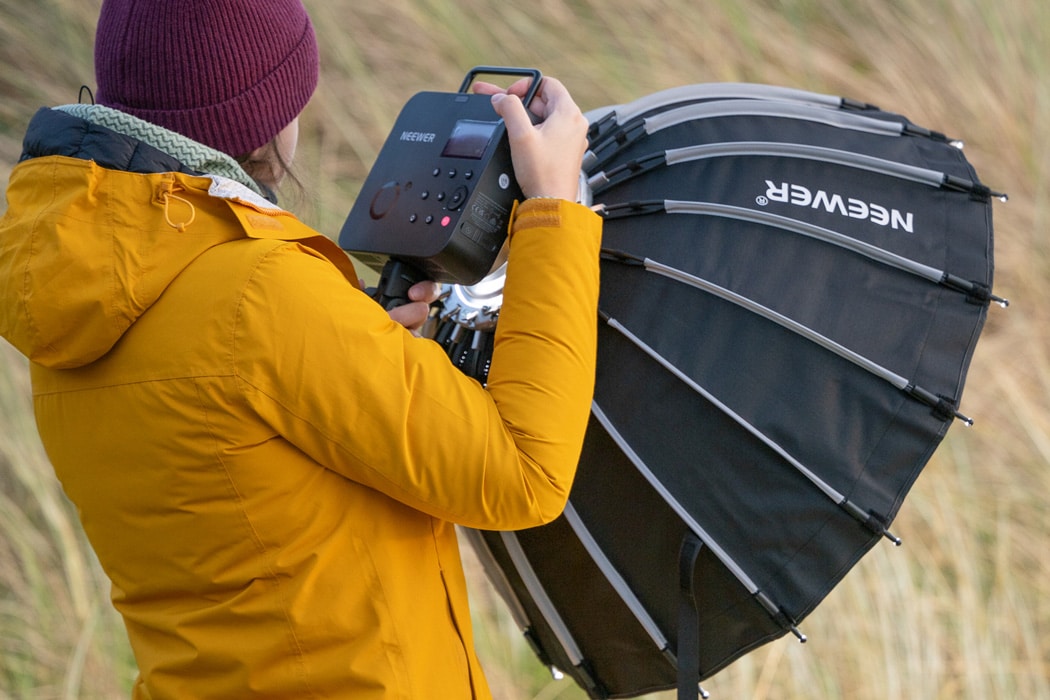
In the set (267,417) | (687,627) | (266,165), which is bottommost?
(687,627)

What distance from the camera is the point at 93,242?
3.73ft

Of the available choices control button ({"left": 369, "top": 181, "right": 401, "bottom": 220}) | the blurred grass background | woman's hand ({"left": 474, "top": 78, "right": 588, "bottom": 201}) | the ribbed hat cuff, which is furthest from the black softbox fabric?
the blurred grass background

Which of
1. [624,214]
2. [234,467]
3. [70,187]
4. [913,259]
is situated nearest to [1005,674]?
[913,259]

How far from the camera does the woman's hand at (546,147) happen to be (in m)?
1.29

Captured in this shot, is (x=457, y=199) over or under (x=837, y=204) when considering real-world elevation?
under

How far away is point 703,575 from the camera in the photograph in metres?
1.43

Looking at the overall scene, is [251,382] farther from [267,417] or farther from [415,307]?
[415,307]

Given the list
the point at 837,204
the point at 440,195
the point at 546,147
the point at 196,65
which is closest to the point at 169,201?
the point at 196,65

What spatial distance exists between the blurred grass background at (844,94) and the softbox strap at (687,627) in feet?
4.77

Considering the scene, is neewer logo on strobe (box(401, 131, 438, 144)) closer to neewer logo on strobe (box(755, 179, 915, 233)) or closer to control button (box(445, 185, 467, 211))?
control button (box(445, 185, 467, 211))

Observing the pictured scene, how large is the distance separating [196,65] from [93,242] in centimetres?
28

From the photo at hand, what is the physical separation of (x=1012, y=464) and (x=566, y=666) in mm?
1817

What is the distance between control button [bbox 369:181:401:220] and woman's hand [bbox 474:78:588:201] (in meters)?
0.17

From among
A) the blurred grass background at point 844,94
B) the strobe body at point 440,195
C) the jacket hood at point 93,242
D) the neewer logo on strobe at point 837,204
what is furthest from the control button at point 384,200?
the blurred grass background at point 844,94
